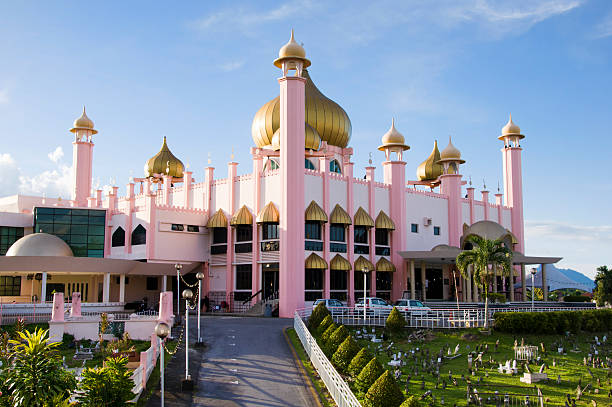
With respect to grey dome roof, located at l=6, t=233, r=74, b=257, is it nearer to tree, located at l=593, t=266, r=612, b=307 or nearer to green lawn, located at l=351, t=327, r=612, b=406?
green lawn, located at l=351, t=327, r=612, b=406

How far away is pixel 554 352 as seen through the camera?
92.3ft

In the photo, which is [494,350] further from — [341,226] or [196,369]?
[341,226]

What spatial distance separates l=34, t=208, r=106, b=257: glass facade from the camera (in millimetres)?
46500

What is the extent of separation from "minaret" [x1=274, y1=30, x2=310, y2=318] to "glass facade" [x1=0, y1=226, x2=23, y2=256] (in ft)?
68.0

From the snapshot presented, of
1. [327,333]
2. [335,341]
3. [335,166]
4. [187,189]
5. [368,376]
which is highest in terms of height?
[335,166]

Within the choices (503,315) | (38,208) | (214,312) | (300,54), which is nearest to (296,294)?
(214,312)

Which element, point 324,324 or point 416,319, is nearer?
point 324,324

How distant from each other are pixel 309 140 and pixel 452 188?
1497cm

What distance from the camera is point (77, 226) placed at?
47.6m

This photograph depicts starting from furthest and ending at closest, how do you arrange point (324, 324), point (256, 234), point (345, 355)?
1. point (256, 234)
2. point (324, 324)
3. point (345, 355)

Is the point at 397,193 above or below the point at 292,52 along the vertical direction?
below

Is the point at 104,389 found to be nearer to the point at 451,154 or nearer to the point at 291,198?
the point at 291,198

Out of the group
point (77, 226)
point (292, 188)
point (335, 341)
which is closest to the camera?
point (335, 341)

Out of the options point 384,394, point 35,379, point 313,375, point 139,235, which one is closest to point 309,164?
point 139,235
